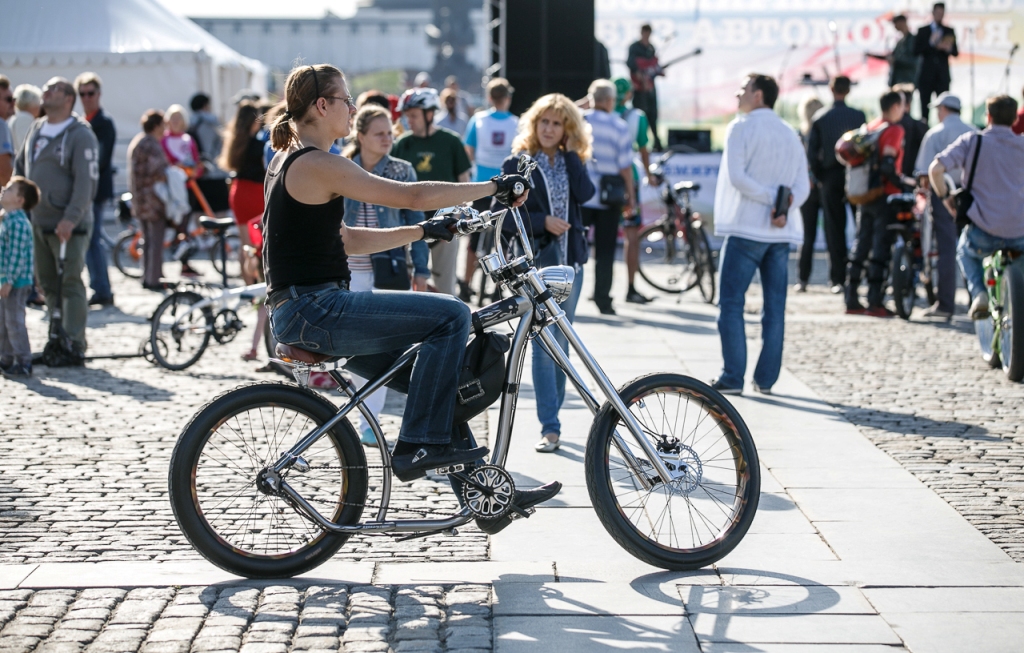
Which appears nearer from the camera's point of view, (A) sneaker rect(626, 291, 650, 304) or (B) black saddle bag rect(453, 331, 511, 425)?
(B) black saddle bag rect(453, 331, 511, 425)

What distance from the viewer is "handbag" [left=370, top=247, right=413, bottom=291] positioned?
7.68 m

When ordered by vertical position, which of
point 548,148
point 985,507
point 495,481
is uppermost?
point 548,148

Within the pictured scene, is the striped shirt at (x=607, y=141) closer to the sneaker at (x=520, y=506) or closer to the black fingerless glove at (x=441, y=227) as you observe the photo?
the sneaker at (x=520, y=506)

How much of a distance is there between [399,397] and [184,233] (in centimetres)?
790

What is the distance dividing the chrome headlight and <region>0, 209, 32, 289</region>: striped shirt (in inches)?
223

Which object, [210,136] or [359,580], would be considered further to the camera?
[210,136]

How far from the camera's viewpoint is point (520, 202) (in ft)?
14.5

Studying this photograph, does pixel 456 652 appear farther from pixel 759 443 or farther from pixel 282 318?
pixel 759 443

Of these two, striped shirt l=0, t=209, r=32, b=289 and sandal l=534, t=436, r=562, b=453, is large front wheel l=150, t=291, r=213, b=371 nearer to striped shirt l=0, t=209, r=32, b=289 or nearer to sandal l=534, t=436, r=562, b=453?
striped shirt l=0, t=209, r=32, b=289

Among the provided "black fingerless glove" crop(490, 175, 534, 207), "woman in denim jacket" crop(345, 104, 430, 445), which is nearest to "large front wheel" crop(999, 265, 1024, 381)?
"woman in denim jacket" crop(345, 104, 430, 445)

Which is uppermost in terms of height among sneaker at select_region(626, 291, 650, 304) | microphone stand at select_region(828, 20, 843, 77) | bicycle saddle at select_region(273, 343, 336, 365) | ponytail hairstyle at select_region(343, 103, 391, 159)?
microphone stand at select_region(828, 20, 843, 77)

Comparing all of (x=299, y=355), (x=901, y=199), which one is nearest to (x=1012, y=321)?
(x=901, y=199)

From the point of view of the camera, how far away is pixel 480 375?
4676mm

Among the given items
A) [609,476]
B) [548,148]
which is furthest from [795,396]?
[609,476]
